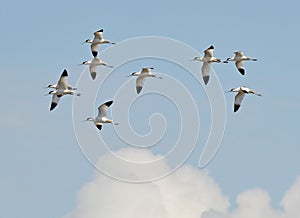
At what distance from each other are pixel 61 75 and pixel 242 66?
919cm

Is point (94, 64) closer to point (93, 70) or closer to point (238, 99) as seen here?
point (93, 70)

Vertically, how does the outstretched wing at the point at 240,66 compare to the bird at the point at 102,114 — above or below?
above

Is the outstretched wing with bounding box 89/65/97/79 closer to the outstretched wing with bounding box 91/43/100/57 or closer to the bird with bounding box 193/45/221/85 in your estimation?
the outstretched wing with bounding box 91/43/100/57

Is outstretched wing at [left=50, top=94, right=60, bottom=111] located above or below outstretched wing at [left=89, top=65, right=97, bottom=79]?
below

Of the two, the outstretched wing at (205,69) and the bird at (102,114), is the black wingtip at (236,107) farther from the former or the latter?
the bird at (102,114)

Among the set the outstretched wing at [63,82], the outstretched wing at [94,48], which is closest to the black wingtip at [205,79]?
A: the outstretched wing at [94,48]

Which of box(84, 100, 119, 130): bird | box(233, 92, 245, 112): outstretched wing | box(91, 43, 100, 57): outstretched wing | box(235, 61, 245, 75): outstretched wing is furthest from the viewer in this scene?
box(91, 43, 100, 57): outstretched wing

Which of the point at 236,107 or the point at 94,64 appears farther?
the point at 94,64

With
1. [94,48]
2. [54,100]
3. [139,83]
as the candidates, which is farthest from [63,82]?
[139,83]

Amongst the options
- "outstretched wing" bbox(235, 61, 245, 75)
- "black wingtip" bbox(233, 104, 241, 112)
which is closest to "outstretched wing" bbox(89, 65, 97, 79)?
"outstretched wing" bbox(235, 61, 245, 75)

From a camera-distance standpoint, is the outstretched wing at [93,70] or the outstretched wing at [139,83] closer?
the outstretched wing at [93,70]

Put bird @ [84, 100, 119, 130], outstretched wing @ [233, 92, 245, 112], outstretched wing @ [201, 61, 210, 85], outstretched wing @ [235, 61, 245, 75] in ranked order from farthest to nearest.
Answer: outstretched wing @ [233, 92, 245, 112] < outstretched wing @ [235, 61, 245, 75] < outstretched wing @ [201, 61, 210, 85] < bird @ [84, 100, 119, 130]

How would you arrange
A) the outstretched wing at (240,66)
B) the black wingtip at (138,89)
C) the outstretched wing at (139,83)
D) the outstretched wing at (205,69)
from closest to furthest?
the outstretched wing at (205,69) < the outstretched wing at (240,66) < the black wingtip at (138,89) < the outstretched wing at (139,83)

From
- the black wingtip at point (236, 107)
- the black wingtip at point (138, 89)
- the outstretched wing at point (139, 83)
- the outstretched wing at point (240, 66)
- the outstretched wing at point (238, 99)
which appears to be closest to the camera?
the black wingtip at point (236, 107)
